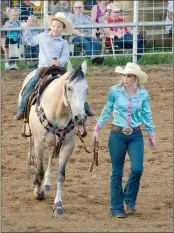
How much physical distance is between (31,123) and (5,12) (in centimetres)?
828

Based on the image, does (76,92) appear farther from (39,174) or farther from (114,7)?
(114,7)

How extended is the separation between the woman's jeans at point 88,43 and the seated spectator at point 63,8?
70 centimetres

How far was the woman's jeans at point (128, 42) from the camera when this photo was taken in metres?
17.5

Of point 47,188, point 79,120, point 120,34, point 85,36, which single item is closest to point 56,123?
point 79,120

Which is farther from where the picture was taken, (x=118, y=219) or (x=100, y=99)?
(x=100, y=99)

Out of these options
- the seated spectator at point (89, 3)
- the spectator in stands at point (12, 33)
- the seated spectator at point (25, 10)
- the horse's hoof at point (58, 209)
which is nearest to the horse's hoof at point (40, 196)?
the horse's hoof at point (58, 209)

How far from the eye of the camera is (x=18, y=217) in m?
8.77

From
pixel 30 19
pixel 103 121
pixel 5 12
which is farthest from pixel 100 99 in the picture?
pixel 103 121

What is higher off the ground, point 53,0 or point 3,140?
point 53,0

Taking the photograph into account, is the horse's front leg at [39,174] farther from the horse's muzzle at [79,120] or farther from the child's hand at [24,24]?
the child's hand at [24,24]

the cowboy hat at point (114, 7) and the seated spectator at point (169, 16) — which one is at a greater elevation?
the cowboy hat at point (114, 7)

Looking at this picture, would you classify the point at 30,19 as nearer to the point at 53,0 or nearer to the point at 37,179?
the point at 53,0

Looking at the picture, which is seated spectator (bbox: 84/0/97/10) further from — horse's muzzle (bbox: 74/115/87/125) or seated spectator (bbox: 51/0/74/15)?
horse's muzzle (bbox: 74/115/87/125)

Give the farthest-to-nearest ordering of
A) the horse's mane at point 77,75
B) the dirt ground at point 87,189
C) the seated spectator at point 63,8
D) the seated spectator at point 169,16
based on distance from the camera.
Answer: the seated spectator at point 169,16, the seated spectator at point 63,8, the horse's mane at point 77,75, the dirt ground at point 87,189
